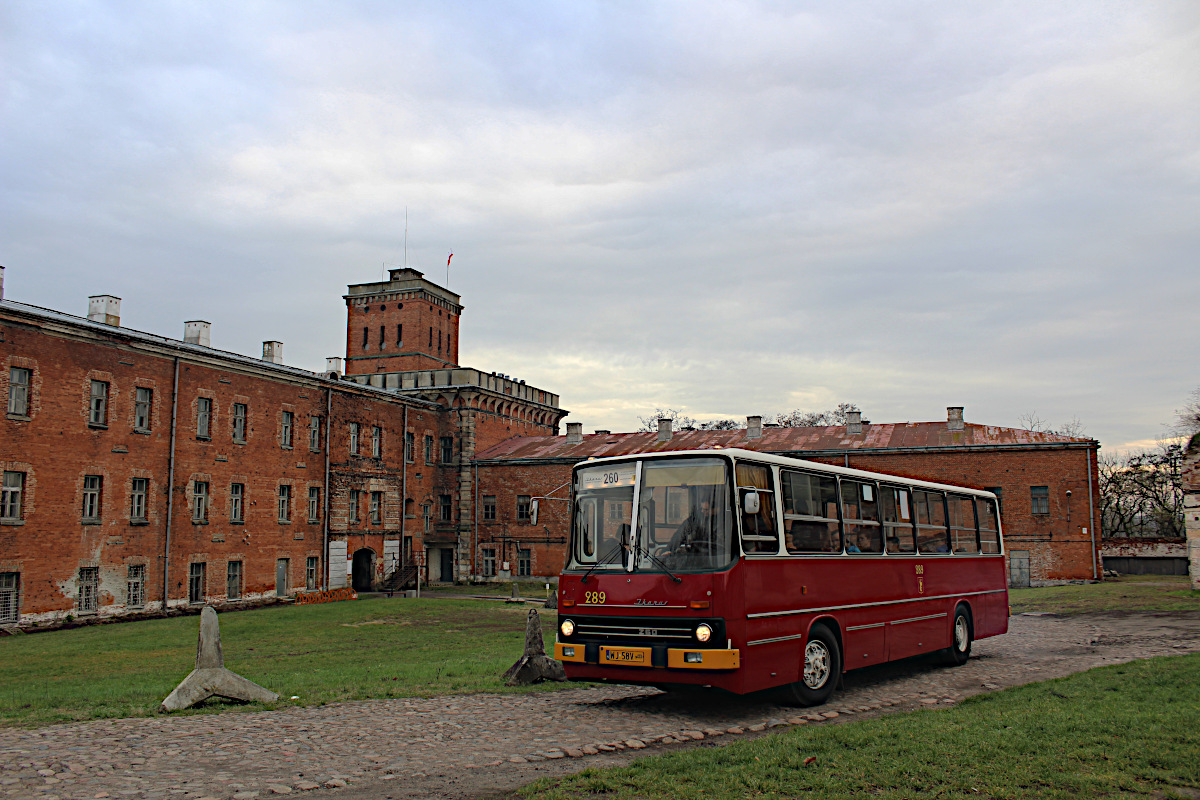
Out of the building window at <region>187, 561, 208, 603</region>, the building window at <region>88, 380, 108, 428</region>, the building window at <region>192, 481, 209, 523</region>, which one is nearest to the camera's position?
the building window at <region>88, 380, 108, 428</region>

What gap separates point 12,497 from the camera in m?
25.8

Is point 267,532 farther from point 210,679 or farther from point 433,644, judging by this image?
point 210,679

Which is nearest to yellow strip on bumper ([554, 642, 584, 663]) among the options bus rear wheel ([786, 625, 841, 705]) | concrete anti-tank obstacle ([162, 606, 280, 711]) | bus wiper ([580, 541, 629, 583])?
bus wiper ([580, 541, 629, 583])

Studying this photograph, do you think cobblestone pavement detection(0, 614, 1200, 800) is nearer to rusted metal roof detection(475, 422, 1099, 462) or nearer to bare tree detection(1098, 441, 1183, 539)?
rusted metal roof detection(475, 422, 1099, 462)

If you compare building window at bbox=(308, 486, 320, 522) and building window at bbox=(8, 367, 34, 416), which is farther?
building window at bbox=(308, 486, 320, 522)

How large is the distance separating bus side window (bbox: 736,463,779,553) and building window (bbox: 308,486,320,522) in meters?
32.3

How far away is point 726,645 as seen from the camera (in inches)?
350

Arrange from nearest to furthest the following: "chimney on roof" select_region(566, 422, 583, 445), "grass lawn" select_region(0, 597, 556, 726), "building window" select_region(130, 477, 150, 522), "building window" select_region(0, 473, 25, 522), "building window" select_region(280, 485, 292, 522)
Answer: "grass lawn" select_region(0, 597, 556, 726), "building window" select_region(0, 473, 25, 522), "building window" select_region(130, 477, 150, 522), "building window" select_region(280, 485, 292, 522), "chimney on roof" select_region(566, 422, 583, 445)

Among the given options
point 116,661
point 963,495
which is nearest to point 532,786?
point 963,495

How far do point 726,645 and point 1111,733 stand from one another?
3.56m

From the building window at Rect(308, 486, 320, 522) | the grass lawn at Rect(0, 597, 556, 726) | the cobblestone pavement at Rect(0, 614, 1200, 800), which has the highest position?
the building window at Rect(308, 486, 320, 522)

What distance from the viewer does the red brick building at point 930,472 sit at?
3744cm

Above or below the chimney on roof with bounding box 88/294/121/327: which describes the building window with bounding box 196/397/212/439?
below

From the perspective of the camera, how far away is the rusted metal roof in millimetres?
38969
